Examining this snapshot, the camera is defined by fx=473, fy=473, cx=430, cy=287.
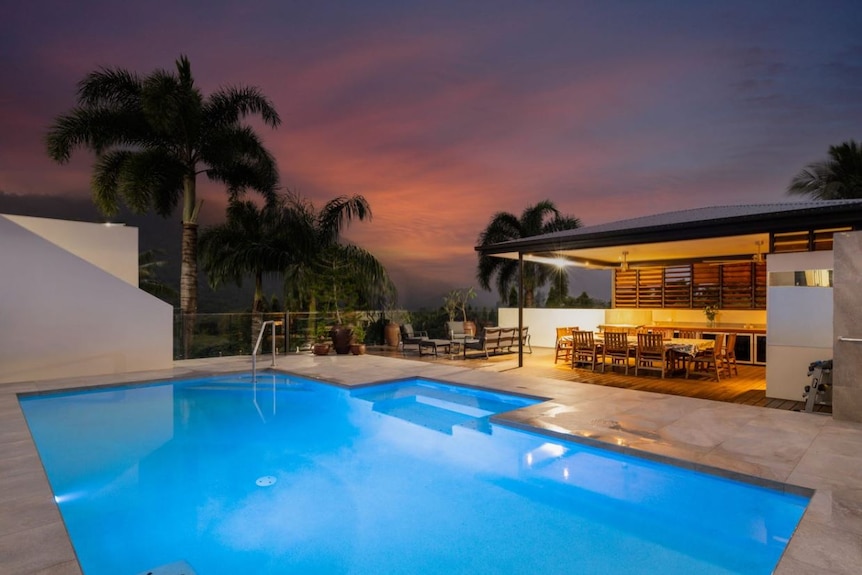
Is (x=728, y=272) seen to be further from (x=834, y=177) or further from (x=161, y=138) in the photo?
(x=161, y=138)

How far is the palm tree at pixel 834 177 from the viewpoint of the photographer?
722 inches

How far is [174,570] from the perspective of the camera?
9.97 ft

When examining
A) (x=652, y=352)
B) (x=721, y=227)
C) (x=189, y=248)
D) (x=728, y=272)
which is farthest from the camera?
(x=728, y=272)

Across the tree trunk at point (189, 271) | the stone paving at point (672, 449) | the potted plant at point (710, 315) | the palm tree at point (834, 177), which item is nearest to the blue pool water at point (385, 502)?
the stone paving at point (672, 449)

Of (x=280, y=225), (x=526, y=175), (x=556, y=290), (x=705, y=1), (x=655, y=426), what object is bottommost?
(x=655, y=426)

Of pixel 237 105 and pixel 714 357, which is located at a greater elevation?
pixel 237 105

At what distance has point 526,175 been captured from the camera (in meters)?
18.4

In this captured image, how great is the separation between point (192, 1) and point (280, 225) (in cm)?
610

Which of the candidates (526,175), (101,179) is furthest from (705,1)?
(101,179)

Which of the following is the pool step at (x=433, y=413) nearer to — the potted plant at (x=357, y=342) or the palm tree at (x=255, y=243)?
the potted plant at (x=357, y=342)

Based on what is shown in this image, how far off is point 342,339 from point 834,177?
2031cm

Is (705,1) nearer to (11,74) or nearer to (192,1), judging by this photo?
(192,1)

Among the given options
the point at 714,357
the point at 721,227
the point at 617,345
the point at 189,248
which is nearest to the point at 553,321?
the point at 617,345

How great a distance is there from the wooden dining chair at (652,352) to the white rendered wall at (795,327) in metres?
1.80
